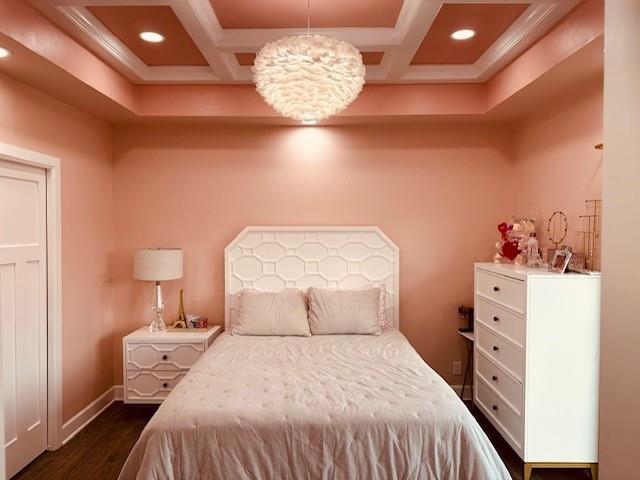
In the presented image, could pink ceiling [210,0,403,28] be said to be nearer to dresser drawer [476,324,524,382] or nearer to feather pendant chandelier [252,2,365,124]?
feather pendant chandelier [252,2,365,124]

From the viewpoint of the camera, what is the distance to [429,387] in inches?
95.3

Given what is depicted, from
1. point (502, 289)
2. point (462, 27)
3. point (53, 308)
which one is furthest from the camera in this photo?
point (53, 308)

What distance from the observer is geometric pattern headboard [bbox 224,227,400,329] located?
402 cm

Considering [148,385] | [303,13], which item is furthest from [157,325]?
[303,13]

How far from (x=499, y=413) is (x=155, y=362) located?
262cm

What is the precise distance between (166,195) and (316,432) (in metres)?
2.77

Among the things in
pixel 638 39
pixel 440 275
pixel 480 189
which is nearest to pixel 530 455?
pixel 440 275

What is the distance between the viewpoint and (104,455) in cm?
309

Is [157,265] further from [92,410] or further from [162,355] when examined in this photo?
[92,410]

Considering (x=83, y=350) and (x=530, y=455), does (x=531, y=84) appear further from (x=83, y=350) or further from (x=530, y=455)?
(x=83, y=350)

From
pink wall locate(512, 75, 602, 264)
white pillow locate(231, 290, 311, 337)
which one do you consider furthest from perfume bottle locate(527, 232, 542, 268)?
white pillow locate(231, 290, 311, 337)

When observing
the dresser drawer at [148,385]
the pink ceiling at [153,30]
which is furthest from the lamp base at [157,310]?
the pink ceiling at [153,30]

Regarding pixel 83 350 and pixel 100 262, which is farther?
pixel 100 262

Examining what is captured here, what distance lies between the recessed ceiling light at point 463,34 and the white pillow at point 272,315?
2231 millimetres
